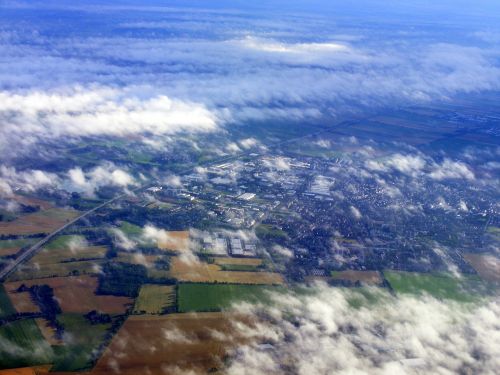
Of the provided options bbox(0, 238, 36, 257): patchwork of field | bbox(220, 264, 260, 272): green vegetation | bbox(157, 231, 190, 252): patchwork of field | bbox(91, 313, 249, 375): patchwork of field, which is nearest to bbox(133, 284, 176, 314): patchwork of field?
bbox(91, 313, 249, 375): patchwork of field

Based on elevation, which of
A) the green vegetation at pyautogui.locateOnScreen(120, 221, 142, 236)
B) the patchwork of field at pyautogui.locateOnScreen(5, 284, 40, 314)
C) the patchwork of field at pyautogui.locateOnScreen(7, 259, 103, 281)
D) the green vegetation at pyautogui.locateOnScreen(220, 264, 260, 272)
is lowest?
the green vegetation at pyautogui.locateOnScreen(220, 264, 260, 272)

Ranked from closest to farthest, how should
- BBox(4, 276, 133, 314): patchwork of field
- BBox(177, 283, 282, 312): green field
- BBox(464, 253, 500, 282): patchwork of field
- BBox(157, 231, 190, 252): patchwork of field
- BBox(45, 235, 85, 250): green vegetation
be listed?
1. BBox(4, 276, 133, 314): patchwork of field
2. BBox(177, 283, 282, 312): green field
3. BBox(45, 235, 85, 250): green vegetation
4. BBox(464, 253, 500, 282): patchwork of field
5. BBox(157, 231, 190, 252): patchwork of field

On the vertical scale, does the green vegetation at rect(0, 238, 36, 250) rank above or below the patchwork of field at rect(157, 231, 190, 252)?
above

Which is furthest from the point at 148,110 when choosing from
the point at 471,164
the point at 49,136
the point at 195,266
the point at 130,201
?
the point at 195,266

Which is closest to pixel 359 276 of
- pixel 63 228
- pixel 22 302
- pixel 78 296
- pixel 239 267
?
pixel 239 267

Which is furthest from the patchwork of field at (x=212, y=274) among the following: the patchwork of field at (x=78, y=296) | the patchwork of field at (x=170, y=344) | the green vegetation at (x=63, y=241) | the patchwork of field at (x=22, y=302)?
the patchwork of field at (x=22, y=302)

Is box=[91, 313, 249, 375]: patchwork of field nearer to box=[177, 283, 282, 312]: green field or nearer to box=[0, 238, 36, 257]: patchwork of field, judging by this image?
box=[177, 283, 282, 312]: green field

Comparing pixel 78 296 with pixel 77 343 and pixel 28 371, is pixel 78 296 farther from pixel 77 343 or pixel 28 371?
pixel 28 371
